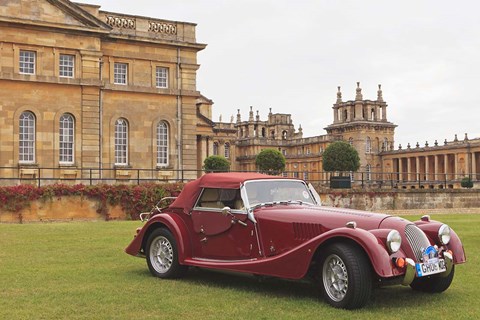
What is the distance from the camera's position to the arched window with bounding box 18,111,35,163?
30484 millimetres

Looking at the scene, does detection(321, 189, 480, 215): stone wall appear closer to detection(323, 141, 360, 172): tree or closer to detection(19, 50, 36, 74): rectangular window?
detection(19, 50, 36, 74): rectangular window

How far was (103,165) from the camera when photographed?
32.7 meters

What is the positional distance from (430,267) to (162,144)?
91.3ft

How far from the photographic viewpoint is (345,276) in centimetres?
754

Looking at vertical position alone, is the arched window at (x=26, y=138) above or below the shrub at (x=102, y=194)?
above

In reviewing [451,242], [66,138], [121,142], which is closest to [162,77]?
[121,142]

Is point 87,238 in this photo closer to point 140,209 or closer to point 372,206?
point 140,209

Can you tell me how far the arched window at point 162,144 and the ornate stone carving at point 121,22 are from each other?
514cm

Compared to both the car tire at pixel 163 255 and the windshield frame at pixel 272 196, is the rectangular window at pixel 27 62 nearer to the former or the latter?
the car tire at pixel 163 255

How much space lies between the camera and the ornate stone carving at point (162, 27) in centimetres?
3453

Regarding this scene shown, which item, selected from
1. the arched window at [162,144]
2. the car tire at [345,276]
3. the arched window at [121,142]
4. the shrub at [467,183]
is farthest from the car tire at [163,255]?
the shrub at [467,183]

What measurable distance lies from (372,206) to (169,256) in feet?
87.5

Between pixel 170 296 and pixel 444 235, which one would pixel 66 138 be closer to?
pixel 170 296

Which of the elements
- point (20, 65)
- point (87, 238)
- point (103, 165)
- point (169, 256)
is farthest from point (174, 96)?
point (169, 256)
